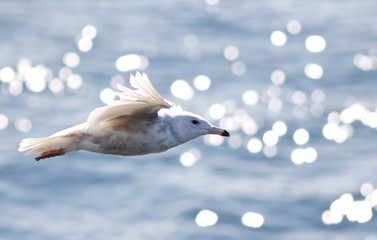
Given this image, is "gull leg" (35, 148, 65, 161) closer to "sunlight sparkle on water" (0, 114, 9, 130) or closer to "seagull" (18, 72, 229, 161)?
"seagull" (18, 72, 229, 161)

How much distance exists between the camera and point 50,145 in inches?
543

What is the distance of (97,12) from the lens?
66.2 m

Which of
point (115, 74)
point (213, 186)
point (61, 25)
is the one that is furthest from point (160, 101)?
point (61, 25)

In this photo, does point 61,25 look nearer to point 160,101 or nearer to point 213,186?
point 213,186

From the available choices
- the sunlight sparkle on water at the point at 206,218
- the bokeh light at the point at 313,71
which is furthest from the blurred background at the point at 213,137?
the bokeh light at the point at 313,71

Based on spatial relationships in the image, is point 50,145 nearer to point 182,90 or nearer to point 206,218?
point 206,218

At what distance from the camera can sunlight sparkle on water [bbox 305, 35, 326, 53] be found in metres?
62.4

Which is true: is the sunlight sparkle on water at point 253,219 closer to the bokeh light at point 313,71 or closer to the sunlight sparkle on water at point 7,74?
the bokeh light at point 313,71

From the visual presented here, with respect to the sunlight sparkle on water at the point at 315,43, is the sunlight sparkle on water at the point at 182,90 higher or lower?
lower

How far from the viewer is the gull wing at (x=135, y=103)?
13023 mm

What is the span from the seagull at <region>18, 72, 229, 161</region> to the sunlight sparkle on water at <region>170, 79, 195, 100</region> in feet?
126

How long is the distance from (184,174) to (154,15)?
1596 centimetres

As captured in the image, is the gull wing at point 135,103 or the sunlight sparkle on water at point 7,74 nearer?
the gull wing at point 135,103

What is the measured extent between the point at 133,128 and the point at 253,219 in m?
39.7
